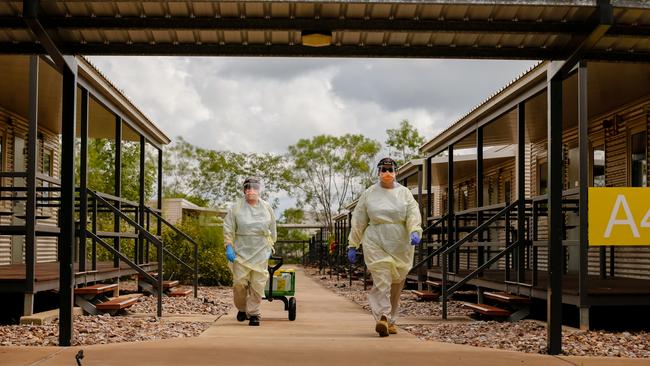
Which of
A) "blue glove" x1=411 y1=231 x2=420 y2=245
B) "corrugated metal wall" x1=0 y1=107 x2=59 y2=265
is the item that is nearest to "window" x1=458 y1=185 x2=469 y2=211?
"corrugated metal wall" x1=0 y1=107 x2=59 y2=265

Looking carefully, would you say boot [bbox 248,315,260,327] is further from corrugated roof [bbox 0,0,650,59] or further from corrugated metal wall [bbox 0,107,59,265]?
corrugated metal wall [bbox 0,107,59,265]

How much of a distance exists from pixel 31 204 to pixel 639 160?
946 centimetres

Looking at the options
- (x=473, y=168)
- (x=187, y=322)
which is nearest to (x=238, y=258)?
(x=187, y=322)

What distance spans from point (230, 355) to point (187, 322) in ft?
11.1

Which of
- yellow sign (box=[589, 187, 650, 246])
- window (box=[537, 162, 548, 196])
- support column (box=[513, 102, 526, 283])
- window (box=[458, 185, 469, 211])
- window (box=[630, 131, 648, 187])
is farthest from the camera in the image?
window (box=[458, 185, 469, 211])

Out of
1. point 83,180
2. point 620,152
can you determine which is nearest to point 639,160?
point 620,152

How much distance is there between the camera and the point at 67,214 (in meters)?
7.44

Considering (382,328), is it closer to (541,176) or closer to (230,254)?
(230,254)

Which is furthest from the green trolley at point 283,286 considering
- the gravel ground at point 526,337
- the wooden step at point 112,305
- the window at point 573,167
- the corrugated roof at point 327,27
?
the window at point 573,167

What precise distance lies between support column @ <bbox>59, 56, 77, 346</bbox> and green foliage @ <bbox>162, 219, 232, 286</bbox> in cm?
1150

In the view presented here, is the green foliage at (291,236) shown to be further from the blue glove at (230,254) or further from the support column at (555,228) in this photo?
the support column at (555,228)

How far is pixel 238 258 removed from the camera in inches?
408

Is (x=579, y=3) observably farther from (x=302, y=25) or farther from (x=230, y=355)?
(x=230, y=355)

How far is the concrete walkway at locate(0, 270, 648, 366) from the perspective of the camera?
21.7 ft
